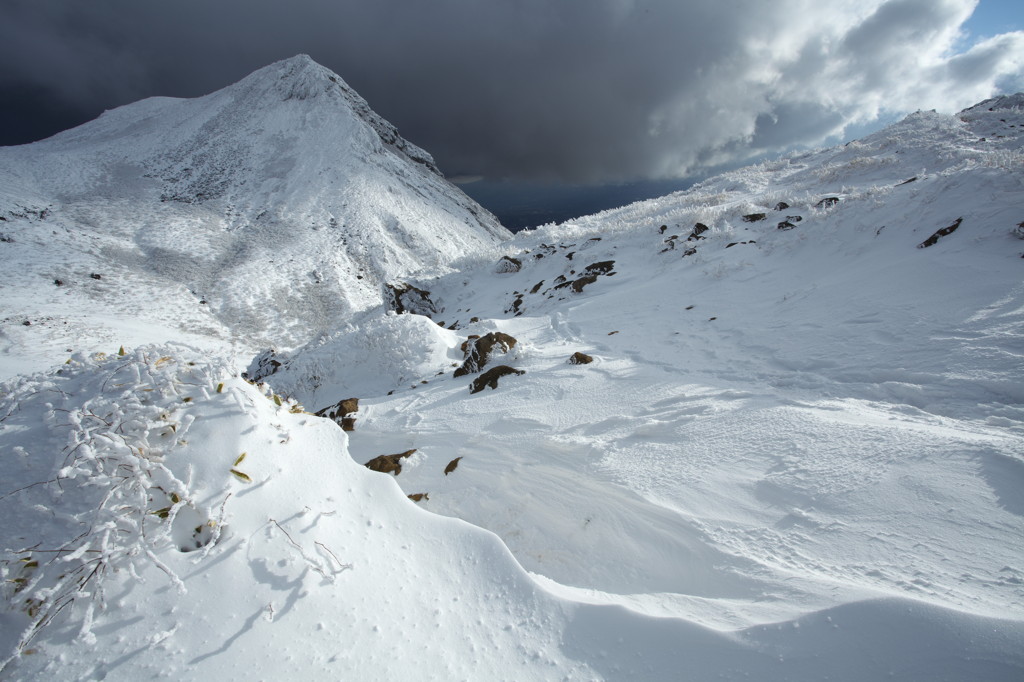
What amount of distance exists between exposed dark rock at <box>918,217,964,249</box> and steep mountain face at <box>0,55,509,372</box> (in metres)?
23.9

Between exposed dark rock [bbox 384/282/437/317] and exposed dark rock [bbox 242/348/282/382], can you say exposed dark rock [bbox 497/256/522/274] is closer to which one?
exposed dark rock [bbox 384/282/437/317]

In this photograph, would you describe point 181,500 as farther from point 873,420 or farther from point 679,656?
point 873,420

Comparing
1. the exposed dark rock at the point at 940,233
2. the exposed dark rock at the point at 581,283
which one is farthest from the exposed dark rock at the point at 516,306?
the exposed dark rock at the point at 940,233

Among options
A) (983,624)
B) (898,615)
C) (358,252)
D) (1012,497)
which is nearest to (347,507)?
(898,615)

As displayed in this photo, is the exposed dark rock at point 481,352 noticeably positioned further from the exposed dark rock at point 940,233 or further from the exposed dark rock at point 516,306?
the exposed dark rock at point 940,233

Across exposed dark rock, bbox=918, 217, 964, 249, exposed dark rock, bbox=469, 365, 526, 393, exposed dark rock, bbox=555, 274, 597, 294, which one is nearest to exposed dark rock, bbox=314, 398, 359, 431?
exposed dark rock, bbox=469, 365, 526, 393

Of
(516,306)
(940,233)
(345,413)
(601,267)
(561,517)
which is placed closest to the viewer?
(561,517)

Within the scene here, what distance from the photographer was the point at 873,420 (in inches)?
150

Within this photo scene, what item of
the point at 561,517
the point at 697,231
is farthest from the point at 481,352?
the point at 697,231

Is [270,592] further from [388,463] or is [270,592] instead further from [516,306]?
[516,306]

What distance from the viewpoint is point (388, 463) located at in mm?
4645

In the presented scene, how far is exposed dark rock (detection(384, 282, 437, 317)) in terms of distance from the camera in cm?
2159

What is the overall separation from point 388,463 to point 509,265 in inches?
654

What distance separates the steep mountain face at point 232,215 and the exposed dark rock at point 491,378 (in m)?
17.9
